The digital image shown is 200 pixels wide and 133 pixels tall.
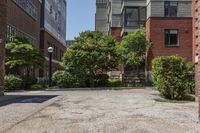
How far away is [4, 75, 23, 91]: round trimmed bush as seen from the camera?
3228cm

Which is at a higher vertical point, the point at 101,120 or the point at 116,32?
the point at 116,32

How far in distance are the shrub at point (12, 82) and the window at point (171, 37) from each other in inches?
573

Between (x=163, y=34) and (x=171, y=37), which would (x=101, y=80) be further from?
(x=171, y=37)

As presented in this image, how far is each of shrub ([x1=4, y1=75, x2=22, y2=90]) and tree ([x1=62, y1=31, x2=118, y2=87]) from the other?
4536 millimetres

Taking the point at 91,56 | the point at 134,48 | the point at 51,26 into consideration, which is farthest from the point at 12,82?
the point at 51,26

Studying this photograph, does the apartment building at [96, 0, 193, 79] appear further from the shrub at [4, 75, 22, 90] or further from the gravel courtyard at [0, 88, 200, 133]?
the gravel courtyard at [0, 88, 200, 133]

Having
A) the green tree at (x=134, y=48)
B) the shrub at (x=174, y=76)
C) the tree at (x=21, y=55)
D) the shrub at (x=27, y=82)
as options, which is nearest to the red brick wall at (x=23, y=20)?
the tree at (x=21, y=55)

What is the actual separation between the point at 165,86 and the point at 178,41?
66.1 feet

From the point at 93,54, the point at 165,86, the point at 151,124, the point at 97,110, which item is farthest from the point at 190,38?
the point at 151,124

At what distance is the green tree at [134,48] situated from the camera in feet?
127

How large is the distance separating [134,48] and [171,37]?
3.73 m

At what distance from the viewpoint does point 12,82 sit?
3262 cm

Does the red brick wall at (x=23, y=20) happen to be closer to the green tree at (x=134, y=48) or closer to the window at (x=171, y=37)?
the green tree at (x=134, y=48)

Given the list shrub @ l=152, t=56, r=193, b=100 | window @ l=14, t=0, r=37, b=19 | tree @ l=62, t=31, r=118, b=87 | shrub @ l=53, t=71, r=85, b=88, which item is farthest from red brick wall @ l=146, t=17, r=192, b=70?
shrub @ l=152, t=56, r=193, b=100
